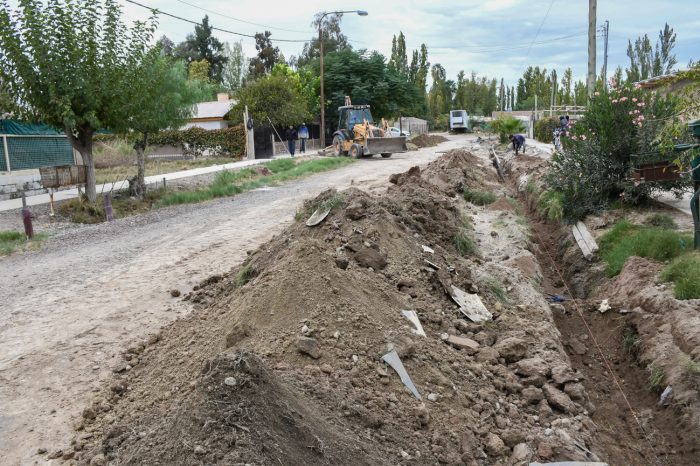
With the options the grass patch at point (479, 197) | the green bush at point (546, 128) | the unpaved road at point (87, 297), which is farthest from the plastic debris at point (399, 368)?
the green bush at point (546, 128)

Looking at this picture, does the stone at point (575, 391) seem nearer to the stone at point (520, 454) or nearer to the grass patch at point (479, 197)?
the stone at point (520, 454)

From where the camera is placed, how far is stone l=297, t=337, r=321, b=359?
15.3 ft

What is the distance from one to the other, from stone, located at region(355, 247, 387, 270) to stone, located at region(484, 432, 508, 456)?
2683mm

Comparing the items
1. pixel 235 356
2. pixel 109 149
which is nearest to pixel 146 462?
pixel 235 356

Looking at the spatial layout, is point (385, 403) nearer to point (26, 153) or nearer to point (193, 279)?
point (193, 279)

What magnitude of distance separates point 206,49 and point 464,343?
64.6 m

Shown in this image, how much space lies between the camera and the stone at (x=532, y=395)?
513 cm

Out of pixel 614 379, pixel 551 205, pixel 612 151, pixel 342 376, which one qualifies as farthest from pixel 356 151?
pixel 342 376

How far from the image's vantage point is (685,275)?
23.1 ft

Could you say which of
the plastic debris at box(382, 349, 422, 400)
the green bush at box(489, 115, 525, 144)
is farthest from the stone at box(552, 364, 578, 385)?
the green bush at box(489, 115, 525, 144)

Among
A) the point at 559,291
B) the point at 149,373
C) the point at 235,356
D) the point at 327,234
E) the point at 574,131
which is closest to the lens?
the point at 235,356

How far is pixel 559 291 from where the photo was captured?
9602 mm

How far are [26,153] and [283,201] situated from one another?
8.86 metres

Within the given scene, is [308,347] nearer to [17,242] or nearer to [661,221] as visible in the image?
[661,221]
